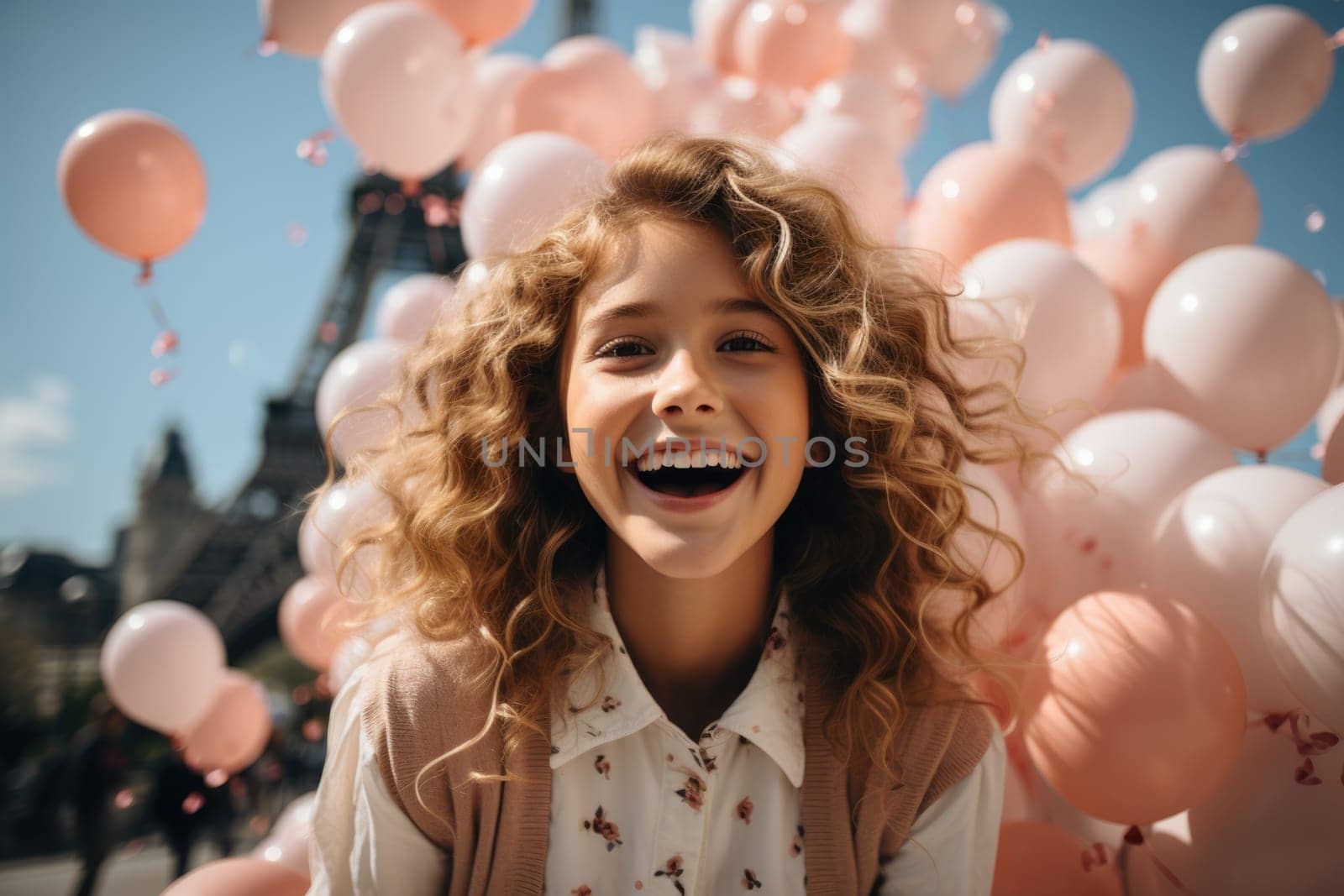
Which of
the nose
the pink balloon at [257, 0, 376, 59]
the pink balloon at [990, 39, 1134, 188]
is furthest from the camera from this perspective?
the pink balloon at [257, 0, 376, 59]

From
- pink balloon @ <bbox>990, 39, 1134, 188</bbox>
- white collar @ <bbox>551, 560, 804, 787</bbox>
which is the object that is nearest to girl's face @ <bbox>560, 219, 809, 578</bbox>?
white collar @ <bbox>551, 560, 804, 787</bbox>

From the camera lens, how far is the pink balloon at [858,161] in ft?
6.21

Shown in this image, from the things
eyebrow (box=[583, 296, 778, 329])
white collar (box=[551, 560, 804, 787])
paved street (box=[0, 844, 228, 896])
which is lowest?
paved street (box=[0, 844, 228, 896])

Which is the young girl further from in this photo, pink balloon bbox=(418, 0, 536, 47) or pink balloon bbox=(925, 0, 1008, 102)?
pink balloon bbox=(925, 0, 1008, 102)

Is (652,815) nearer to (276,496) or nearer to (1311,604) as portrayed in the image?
(1311,604)

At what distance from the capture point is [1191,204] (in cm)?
198

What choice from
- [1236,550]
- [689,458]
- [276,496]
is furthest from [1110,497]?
[276,496]

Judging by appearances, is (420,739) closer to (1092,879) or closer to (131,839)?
(1092,879)

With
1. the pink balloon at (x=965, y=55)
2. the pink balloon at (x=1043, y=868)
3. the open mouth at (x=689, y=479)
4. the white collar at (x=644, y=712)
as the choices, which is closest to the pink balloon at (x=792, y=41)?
the pink balloon at (x=965, y=55)

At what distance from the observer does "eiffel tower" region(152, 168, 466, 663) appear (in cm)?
848

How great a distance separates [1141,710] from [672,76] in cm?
255

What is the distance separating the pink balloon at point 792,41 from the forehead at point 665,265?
73.1 inches

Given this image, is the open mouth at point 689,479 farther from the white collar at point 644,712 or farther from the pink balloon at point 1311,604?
the pink balloon at point 1311,604

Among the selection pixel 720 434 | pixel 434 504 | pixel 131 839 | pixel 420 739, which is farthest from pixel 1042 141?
pixel 131 839
